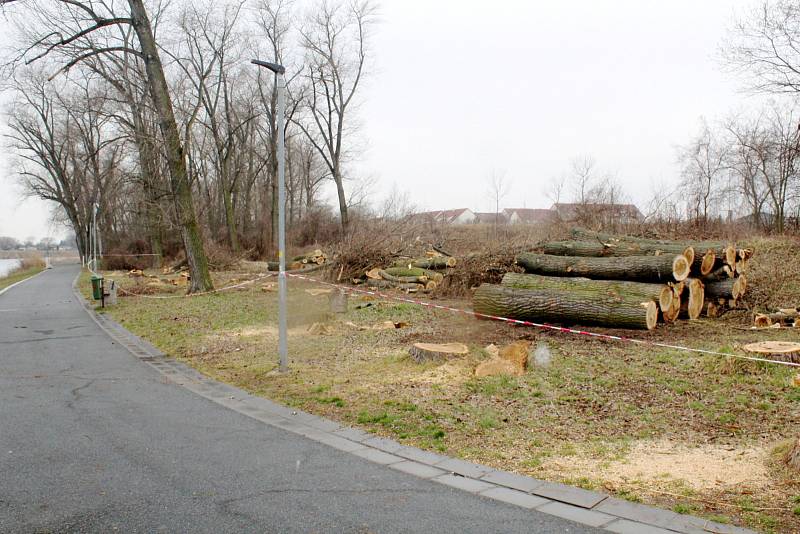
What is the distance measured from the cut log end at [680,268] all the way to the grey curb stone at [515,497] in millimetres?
7783

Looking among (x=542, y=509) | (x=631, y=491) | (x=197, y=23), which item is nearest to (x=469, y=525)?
(x=542, y=509)

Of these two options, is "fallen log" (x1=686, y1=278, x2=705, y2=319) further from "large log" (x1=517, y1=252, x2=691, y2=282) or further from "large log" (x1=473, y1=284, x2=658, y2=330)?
"large log" (x1=473, y1=284, x2=658, y2=330)

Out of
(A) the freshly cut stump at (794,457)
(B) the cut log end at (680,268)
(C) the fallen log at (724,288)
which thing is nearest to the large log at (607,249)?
(B) the cut log end at (680,268)

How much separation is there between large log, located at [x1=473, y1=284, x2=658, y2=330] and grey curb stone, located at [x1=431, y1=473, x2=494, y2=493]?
632 centimetres

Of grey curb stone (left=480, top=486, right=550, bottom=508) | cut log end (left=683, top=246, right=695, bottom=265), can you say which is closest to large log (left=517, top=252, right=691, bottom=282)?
cut log end (left=683, top=246, right=695, bottom=265)

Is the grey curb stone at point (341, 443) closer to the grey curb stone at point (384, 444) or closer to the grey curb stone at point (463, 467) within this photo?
the grey curb stone at point (384, 444)

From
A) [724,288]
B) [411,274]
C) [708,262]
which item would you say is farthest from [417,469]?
[411,274]

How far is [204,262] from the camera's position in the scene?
19188 mm

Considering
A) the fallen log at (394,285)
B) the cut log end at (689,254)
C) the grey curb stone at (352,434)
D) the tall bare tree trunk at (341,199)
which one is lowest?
the grey curb stone at (352,434)

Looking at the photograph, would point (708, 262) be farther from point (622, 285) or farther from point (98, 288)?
point (98, 288)

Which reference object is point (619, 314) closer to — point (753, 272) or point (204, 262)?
point (753, 272)

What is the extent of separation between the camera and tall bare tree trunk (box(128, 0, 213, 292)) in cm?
1712

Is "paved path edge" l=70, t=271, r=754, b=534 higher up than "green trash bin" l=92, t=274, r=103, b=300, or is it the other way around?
"green trash bin" l=92, t=274, r=103, b=300

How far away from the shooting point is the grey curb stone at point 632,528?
12.1 ft
